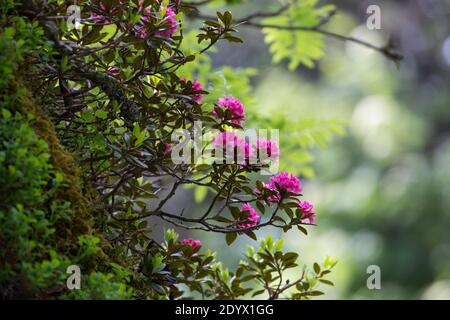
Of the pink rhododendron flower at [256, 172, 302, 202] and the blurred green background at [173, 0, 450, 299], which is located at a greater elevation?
the blurred green background at [173, 0, 450, 299]

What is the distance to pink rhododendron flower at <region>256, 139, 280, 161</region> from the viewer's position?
1.14 metres

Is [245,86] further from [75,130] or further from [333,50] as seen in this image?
[333,50]

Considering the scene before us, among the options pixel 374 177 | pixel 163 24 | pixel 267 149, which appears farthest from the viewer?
pixel 374 177

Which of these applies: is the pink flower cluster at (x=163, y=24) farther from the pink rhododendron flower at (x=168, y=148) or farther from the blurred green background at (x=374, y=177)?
the blurred green background at (x=374, y=177)

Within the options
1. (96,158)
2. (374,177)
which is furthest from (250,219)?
(374,177)

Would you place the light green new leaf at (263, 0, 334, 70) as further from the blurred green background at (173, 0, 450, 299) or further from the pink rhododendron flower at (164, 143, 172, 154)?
the blurred green background at (173, 0, 450, 299)

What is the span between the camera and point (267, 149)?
1138 millimetres

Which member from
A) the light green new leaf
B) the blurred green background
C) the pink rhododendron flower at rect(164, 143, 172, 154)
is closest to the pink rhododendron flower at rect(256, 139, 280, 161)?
the pink rhododendron flower at rect(164, 143, 172, 154)

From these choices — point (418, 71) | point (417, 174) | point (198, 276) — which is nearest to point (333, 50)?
point (418, 71)

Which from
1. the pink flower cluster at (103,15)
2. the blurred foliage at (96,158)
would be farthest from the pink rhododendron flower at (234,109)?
the pink flower cluster at (103,15)

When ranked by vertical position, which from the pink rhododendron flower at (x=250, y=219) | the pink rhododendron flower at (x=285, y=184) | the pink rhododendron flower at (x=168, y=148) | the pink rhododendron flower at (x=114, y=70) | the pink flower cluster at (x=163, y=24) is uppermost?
the pink flower cluster at (x=163, y=24)

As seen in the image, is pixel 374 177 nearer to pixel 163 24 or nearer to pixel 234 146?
pixel 234 146

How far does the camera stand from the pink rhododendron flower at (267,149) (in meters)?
1.14

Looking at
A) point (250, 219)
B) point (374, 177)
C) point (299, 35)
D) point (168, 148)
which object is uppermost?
point (374, 177)
